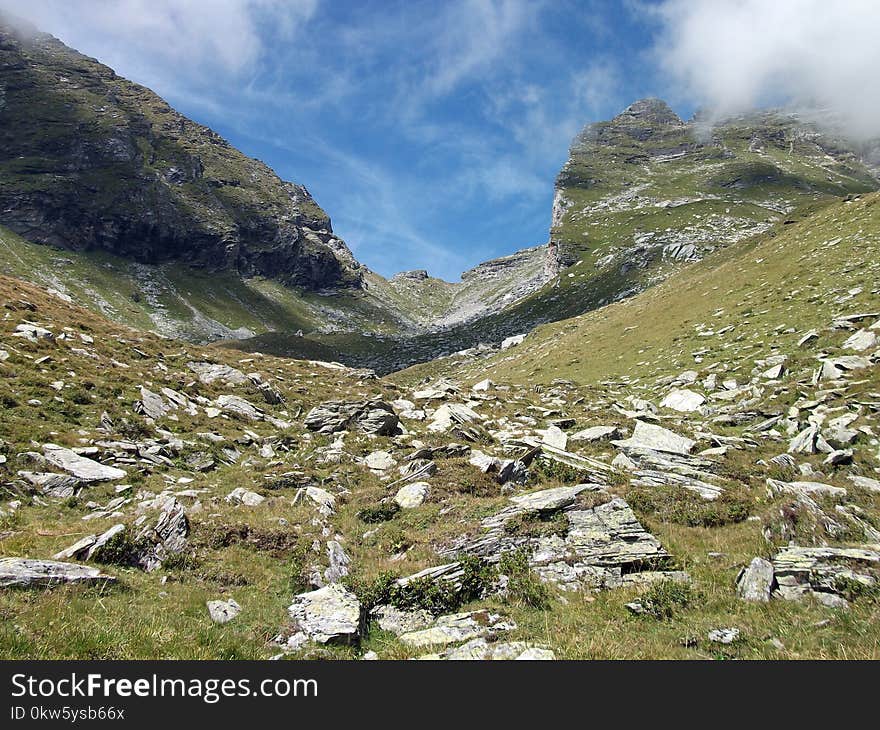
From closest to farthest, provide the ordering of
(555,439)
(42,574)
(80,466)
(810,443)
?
1. (42,574)
2. (80,466)
3. (810,443)
4. (555,439)

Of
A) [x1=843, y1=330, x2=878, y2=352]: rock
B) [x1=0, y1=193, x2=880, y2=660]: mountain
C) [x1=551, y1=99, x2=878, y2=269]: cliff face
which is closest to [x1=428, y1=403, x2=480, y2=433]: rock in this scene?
[x1=0, y1=193, x2=880, y2=660]: mountain

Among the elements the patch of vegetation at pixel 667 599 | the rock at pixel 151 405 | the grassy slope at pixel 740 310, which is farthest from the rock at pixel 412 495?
the grassy slope at pixel 740 310

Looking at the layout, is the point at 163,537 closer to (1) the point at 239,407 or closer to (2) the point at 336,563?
(2) the point at 336,563

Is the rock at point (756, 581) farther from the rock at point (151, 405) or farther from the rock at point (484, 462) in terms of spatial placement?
the rock at point (151, 405)

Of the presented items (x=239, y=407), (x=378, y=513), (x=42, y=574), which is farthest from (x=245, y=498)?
(x=239, y=407)

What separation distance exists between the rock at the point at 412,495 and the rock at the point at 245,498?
4.28 meters

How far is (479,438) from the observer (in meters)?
21.8

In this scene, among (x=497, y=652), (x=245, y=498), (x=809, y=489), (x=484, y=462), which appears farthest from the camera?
(x=484, y=462)

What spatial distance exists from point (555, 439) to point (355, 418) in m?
10.3

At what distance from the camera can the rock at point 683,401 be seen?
25438 mm

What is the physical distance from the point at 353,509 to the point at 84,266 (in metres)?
214

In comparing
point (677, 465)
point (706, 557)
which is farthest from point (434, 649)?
point (677, 465)

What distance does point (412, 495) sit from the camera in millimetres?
14789

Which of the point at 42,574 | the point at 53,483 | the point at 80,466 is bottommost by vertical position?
the point at 42,574
